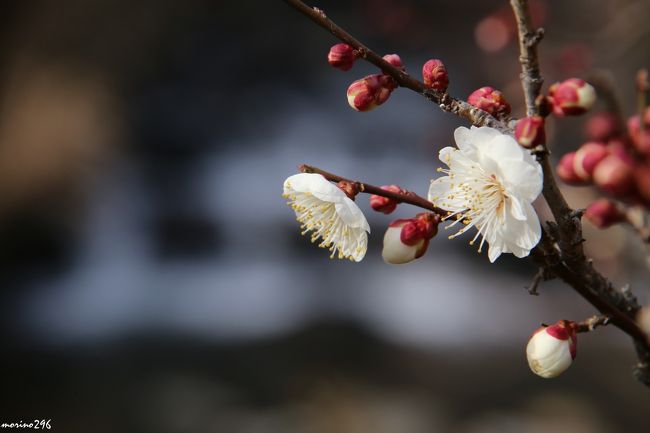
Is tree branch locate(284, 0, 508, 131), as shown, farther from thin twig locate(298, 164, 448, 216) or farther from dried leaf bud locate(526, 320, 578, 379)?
dried leaf bud locate(526, 320, 578, 379)

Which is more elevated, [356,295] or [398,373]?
[356,295]

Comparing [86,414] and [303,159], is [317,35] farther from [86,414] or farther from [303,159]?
[86,414]

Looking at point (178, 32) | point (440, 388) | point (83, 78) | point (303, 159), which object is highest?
point (178, 32)

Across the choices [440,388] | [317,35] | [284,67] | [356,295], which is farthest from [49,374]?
[317,35]

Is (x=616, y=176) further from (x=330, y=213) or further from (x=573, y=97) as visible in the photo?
(x=330, y=213)

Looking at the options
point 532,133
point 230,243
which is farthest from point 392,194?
point 230,243
